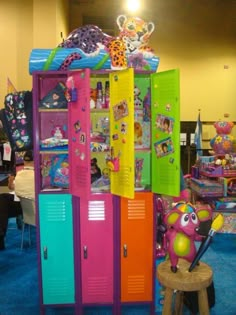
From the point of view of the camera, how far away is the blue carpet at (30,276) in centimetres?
278

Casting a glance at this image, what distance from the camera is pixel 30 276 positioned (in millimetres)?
3359

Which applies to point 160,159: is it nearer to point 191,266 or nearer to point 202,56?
point 191,266

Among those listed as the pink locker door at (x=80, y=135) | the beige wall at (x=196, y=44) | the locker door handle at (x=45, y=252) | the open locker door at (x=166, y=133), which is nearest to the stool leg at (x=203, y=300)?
the open locker door at (x=166, y=133)

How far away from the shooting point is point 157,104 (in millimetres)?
2445

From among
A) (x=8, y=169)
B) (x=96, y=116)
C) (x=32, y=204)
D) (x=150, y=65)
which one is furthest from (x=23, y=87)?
(x=150, y=65)

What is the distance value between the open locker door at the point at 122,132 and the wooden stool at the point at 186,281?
1.73 ft

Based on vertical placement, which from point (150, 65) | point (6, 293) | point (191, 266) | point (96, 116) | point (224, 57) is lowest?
point (6, 293)

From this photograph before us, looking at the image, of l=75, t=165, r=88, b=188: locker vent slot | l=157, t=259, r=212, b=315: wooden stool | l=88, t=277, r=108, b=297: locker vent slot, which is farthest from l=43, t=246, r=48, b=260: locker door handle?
l=157, t=259, r=212, b=315: wooden stool

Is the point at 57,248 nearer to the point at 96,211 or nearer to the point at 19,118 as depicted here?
the point at 96,211

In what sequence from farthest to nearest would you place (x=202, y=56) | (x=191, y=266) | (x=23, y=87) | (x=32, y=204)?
(x=202, y=56)
(x=23, y=87)
(x=32, y=204)
(x=191, y=266)

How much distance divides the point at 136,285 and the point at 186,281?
2.62 feet

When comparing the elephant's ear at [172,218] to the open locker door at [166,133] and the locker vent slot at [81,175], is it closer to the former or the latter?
the open locker door at [166,133]

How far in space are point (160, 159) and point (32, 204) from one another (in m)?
1.85

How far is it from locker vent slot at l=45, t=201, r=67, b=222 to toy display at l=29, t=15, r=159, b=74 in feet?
3.16
